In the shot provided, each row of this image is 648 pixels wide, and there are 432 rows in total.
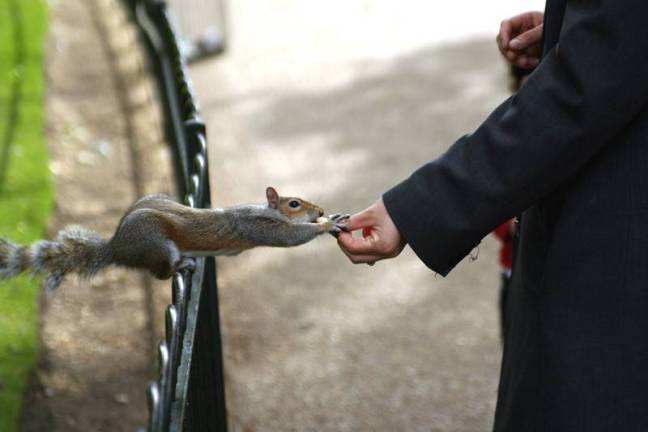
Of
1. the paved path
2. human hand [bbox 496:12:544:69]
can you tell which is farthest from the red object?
human hand [bbox 496:12:544:69]

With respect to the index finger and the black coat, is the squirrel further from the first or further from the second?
the black coat

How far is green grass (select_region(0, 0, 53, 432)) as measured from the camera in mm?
3480

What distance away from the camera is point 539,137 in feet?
5.01

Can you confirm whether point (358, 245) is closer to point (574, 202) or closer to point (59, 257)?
point (574, 202)

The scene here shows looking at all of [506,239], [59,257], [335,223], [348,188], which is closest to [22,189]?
[348,188]

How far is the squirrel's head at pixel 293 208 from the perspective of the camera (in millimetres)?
2328

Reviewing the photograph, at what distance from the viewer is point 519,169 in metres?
1.56

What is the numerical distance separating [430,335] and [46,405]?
1612 mm

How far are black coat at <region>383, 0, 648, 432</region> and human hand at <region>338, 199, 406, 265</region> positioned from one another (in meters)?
0.04

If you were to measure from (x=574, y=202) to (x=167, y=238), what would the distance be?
1.02 m

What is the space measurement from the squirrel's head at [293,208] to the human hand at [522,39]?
60 cm

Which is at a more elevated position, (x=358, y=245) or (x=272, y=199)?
(x=272, y=199)

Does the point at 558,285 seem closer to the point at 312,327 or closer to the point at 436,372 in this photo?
the point at 436,372

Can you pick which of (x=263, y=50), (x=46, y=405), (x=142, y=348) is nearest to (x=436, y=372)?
(x=142, y=348)
